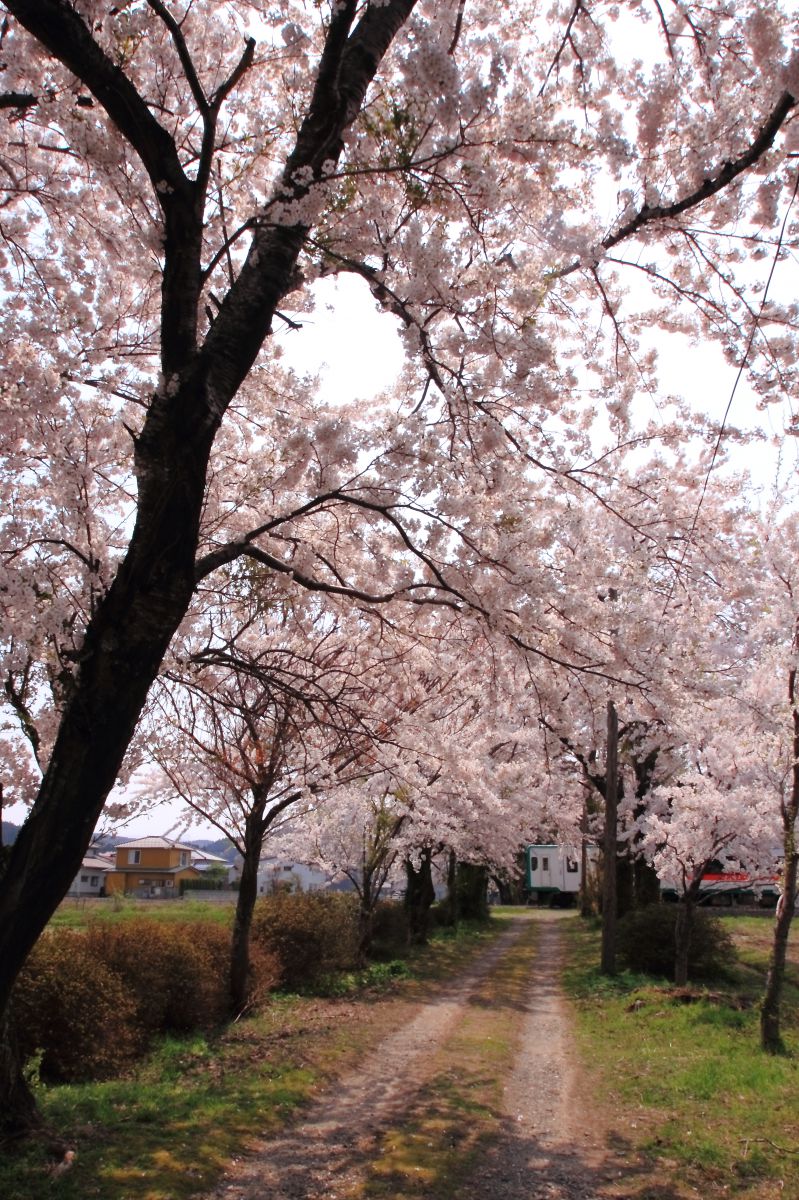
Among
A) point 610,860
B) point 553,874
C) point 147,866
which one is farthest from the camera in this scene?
point 147,866

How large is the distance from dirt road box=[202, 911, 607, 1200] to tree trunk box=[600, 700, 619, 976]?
165 inches

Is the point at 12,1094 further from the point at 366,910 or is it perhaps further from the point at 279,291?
the point at 366,910

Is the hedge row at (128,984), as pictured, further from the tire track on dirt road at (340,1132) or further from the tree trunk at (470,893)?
the tree trunk at (470,893)

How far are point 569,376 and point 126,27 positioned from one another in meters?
3.46

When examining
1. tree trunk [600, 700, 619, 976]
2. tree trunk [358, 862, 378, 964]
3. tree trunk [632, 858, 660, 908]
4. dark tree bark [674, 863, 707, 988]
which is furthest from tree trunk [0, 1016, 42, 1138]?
tree trunk [632, 858, 660, 908]

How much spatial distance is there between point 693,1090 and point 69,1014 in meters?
5.58

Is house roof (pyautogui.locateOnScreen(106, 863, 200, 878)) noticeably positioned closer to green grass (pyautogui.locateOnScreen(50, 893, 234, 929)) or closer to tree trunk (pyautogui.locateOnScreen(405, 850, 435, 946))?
green grass (pyautogui.locateOnScreen(50, 893, 234, 929))

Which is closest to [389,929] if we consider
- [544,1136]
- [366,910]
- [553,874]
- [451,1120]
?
[366,910]

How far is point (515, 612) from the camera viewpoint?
17.7ft

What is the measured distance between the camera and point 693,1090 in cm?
735

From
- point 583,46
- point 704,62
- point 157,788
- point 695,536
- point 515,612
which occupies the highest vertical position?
point 583,46

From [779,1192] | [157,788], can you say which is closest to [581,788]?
[157,788]

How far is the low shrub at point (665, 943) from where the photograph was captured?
14453 millimetres

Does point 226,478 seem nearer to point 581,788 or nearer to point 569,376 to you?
point 569,376
